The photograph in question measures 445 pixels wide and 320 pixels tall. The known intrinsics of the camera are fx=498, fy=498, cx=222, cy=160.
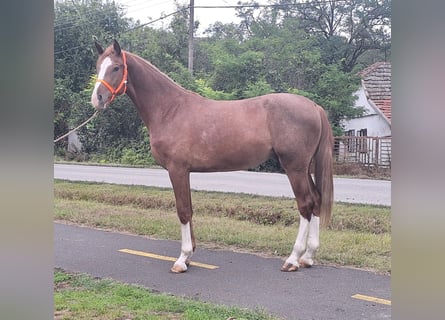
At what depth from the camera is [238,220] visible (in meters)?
5.98

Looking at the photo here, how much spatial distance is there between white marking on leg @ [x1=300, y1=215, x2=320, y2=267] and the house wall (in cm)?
501

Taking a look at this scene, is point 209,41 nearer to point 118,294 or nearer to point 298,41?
point 298,41

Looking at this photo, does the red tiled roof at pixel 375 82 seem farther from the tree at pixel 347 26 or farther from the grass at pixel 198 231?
the grass at pixel 198 231

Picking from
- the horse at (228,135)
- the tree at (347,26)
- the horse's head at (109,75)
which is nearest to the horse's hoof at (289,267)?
the horse at (228,135)

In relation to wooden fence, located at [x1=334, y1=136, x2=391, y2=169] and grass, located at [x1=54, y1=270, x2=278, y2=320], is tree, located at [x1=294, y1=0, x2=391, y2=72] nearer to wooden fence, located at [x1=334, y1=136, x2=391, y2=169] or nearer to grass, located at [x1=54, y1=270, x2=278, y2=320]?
wooden fence, located at [x1=334, y1=136, x2=391, y2=169]

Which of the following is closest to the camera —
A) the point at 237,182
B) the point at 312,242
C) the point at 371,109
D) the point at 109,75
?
the point at 109,75

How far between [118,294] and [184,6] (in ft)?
25.5

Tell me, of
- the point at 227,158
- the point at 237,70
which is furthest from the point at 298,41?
the point at 227,158

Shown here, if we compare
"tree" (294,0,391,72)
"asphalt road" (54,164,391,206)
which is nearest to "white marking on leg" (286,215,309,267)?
"asphalt road" (54,164,391,206)

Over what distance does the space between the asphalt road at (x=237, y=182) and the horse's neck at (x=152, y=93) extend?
3.01 metres

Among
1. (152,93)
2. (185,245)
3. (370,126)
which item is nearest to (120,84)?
(152,93)

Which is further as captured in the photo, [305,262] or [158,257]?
[158,257]

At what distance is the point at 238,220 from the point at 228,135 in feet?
6.59

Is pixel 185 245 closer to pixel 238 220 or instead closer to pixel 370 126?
pixel 238 220
